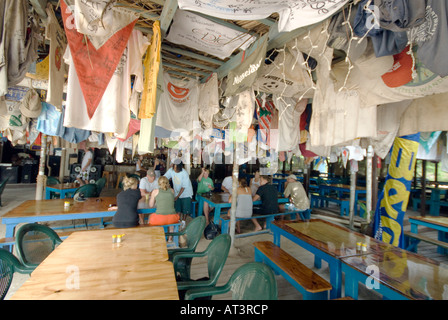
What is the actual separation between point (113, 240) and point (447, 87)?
378 cm

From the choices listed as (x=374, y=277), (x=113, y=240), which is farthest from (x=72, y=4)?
(x=374, y=277)

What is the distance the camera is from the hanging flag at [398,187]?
12.6 ft

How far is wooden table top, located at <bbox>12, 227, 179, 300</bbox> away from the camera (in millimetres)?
1435

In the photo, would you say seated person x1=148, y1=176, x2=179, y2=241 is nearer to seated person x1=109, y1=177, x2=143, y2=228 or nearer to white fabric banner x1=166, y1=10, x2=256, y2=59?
seated person x1=109, y1=177, x2=143, y2=228

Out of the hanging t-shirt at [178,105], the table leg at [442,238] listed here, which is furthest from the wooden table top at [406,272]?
the table leg at [442,238]

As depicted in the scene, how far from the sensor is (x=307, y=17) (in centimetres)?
161

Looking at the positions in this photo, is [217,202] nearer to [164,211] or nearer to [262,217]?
[262,217]

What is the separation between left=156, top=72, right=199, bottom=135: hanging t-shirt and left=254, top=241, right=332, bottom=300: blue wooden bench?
2.57 meters

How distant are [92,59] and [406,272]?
12.0 feet

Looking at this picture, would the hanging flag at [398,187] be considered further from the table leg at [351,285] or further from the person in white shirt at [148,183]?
the person in white shirt at [148,183]

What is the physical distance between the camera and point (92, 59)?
6.51ft

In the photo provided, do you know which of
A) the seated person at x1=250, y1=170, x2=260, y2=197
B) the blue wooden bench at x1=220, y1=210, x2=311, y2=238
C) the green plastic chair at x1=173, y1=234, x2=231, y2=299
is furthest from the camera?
the seated person at x1=250, y1=170, x2=260, y2=197

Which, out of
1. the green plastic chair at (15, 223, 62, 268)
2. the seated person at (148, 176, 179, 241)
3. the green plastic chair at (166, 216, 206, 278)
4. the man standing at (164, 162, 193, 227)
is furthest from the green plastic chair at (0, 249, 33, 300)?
the man standing at (164, 162, 193, 227)
